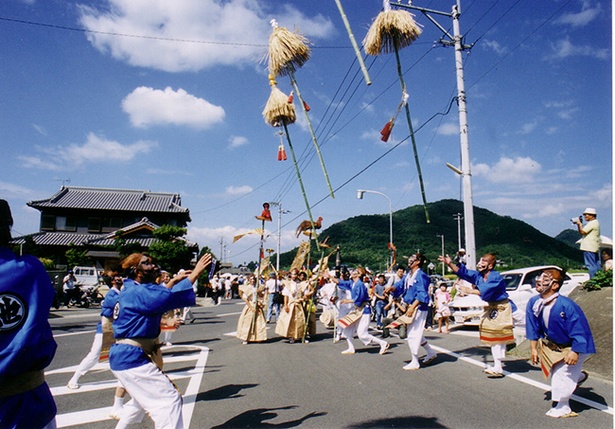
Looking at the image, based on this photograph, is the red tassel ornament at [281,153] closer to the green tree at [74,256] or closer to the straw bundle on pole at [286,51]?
the straw bundle on pole at [286,51]

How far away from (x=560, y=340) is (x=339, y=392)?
2745mm

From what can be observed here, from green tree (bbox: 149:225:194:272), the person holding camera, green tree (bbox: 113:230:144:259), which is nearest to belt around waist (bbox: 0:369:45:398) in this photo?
the person holding camera

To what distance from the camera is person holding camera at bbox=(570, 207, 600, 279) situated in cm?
922

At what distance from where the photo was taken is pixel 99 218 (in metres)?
37.8

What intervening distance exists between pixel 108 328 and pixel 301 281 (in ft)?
21.1

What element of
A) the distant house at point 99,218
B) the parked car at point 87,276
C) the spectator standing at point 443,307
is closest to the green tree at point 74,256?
the distant house at point 99,218

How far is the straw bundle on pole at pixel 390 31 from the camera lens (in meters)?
5.20

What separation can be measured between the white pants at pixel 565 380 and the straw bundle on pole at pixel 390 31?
4.03 m

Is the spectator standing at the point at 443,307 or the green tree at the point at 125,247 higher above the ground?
the green tree at the point at 125,247

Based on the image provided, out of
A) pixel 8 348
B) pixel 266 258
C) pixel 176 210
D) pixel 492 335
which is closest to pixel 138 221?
pixel 176 210

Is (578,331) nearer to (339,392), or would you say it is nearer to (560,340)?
(560,340)

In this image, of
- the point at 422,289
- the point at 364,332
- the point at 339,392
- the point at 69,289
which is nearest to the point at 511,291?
the point at 364,332

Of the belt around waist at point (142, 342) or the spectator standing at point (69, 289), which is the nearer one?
the belt around waist at point (142, 342)

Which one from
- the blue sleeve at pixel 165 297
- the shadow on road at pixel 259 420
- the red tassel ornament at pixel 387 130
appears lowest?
the shadow on road at pixel 259 420
